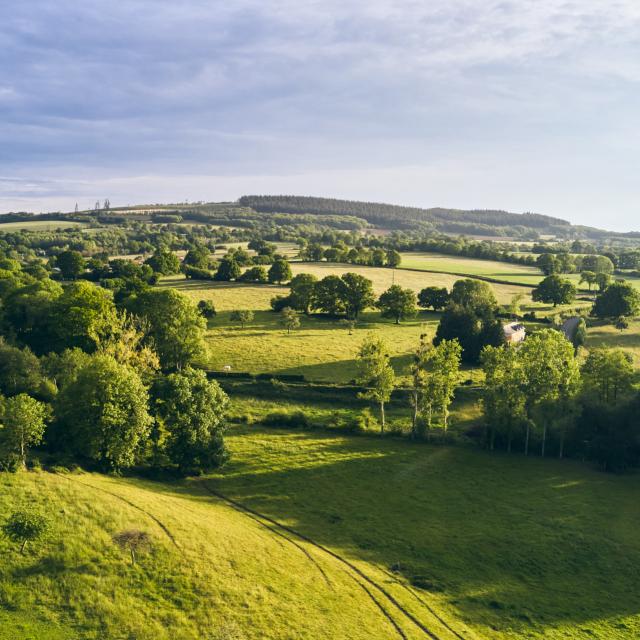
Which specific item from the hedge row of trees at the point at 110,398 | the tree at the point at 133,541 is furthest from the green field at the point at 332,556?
the hedge row of trees at the point at 110,398

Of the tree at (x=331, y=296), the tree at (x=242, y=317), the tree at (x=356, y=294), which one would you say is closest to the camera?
the tree at (x=242, y=317)

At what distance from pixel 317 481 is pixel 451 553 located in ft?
50.1

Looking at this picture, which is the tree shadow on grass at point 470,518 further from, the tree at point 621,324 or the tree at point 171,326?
the tree at point 621,324

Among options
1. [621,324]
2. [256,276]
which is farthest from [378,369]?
[256,276]

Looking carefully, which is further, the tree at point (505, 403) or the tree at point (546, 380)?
the tree at point (546, 380)

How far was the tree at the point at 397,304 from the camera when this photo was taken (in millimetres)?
121312

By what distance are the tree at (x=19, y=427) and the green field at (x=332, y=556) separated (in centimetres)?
319

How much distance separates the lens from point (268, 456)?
56.7 m

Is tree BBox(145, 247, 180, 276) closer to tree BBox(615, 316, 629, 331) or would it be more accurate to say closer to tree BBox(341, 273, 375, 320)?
tree BBox(341, 273, 375, 320)

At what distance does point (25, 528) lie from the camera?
3238cm

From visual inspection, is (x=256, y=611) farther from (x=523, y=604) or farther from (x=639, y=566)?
(x=639, y=566)

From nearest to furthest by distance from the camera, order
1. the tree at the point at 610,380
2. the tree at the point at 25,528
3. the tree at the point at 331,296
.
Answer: the tree at the point at 25,528 < the tree at the point at 610,380 < the tree at the point at 331,296

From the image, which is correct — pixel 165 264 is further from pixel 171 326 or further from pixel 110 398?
pixel 110 398

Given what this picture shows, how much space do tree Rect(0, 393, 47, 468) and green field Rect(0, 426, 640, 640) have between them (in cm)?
319
